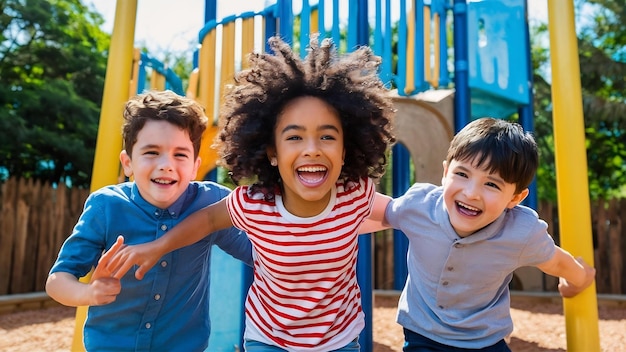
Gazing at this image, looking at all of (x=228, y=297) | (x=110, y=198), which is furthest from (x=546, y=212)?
(x=110, y=198)

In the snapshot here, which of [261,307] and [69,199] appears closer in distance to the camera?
[261,307]

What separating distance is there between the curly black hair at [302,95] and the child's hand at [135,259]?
1.41 feet

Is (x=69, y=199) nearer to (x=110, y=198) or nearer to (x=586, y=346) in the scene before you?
(x=110, y=198)

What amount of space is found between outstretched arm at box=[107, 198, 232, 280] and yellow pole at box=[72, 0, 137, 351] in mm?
802

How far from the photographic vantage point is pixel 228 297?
341 centimetres

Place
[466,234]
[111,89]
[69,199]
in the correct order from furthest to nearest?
[69,199]
[111,89]
[466,234]

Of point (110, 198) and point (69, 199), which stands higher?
point (69, 199)

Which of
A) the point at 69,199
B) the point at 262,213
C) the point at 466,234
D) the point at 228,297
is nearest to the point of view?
the point at 262,213

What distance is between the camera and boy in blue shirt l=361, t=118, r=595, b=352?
1925mm

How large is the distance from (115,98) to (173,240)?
101 cm

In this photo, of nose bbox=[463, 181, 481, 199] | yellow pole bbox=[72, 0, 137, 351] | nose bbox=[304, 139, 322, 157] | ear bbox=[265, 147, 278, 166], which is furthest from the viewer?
yellow pole bbox=[72, 0, 137, 351]

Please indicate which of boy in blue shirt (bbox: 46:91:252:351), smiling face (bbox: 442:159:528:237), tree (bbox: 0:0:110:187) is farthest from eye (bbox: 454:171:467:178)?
tree (bbox: 0:0:110:187)

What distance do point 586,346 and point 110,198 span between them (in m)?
1.82

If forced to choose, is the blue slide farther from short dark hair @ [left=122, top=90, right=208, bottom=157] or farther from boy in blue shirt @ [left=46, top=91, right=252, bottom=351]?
short dark hair @ [left=122, top=90, right=208, bottom=157]
